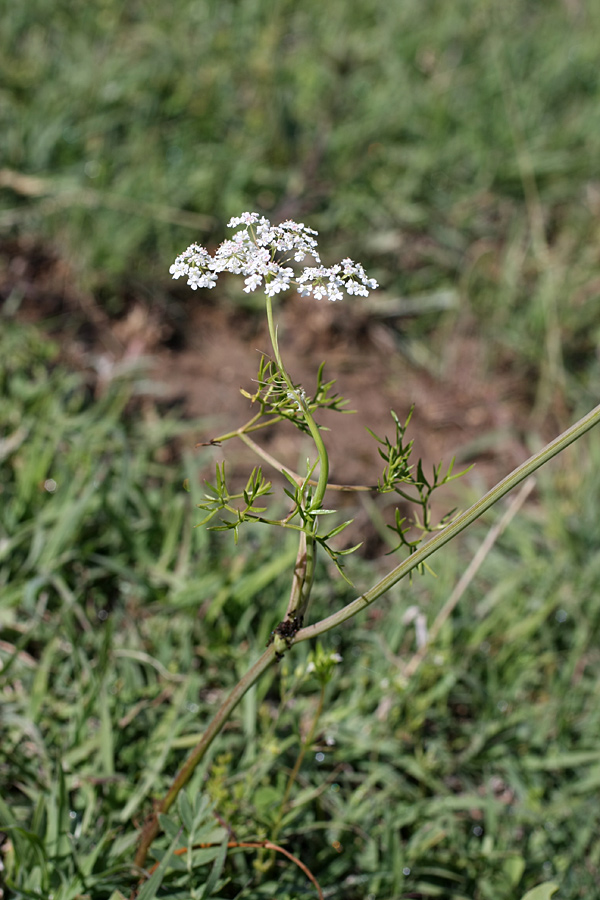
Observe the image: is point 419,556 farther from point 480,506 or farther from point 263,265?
point 263,265

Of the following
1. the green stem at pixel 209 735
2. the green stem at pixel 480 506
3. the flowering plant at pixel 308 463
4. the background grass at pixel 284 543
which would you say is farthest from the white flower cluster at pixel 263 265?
the background grass at pixel 284 543

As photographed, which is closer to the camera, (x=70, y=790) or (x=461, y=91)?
(x=70, y=790)

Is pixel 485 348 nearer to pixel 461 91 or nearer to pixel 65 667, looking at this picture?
pixel 461 91

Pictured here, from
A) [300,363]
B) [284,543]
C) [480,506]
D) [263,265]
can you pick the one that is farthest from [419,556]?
[300,363]

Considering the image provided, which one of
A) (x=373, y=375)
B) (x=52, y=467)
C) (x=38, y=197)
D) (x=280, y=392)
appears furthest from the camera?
(x=373, y=375)

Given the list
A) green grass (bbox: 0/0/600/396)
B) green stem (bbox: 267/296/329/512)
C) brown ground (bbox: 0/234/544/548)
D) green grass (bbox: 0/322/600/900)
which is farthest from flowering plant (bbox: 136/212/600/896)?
green grass (bbox: 0/0/600/396)

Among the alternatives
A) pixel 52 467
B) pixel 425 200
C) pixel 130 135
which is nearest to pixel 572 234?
pixel 425 200

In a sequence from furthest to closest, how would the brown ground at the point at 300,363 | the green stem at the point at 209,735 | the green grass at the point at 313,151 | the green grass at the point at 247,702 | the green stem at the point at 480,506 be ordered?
the green grass at the point at 313,151
the brown ground at the point at 300,363
the green grass at the point at 247,702
the green stem at the point at 209,735
the green stem at the point at 480,506

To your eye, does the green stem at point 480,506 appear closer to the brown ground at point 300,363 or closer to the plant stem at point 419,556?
the plant stem at point 419,556
